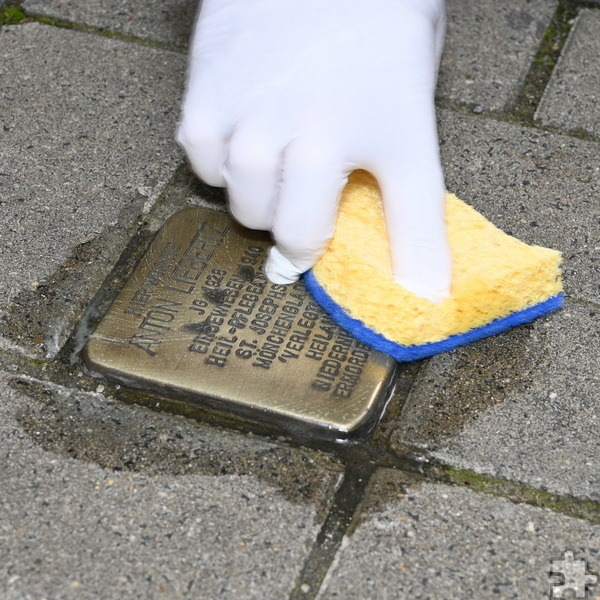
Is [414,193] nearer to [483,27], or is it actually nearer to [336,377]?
[336,377]

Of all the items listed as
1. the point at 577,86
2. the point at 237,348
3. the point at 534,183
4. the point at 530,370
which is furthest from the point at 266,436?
the point at 577,86

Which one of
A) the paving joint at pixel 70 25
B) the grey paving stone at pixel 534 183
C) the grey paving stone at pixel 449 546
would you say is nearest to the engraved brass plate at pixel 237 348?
the grey paving stone at pixel 449 546

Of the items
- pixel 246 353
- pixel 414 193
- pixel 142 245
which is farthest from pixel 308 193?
pixel 142 245

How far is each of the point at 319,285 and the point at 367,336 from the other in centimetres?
13

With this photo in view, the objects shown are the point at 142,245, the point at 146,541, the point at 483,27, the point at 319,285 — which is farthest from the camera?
the point at 483,27

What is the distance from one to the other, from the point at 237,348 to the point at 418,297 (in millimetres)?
307

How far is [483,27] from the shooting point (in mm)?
2381

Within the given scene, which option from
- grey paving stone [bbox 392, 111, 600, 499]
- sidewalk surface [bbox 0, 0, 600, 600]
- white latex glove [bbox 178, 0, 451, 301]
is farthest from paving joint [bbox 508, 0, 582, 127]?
white latex glove [bbox 178, 0, 451, 301]

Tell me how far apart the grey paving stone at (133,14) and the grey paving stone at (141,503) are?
3.46 feet

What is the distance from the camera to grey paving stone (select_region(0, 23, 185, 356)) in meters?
1.84

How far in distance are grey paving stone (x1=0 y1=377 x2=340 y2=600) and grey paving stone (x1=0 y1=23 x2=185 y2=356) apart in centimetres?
23

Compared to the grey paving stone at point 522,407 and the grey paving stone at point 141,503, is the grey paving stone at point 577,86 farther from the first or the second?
the grey paving stone at point 141,503

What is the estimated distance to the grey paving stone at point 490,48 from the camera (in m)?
2.22

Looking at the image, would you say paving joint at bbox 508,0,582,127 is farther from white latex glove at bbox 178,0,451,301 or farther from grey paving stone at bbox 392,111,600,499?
white latex glove at bbox 178,0,451,301
